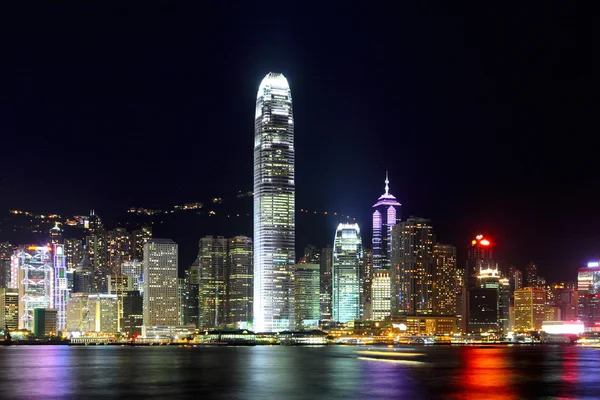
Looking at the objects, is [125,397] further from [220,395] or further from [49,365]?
[49,365]

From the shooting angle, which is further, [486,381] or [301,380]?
[486,381]

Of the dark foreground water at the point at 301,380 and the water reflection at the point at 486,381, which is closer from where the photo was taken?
the water reflection at the point at 486,381

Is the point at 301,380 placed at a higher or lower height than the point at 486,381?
higher

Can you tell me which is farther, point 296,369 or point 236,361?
point 236,361

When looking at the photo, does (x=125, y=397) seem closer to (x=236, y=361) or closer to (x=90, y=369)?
(x=90, y=369)

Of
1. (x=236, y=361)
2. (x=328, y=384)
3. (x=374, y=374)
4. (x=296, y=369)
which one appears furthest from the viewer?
(x=236, y=361)

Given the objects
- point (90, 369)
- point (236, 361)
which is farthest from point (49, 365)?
point (236, 361)

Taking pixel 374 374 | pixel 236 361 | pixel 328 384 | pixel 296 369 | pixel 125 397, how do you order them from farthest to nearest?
pixel 236 361 → pixel 296 369 → pixel 374 374 → pixel 328 384 → pixel 125 397

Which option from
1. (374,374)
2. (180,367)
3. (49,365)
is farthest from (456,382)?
(49,365)

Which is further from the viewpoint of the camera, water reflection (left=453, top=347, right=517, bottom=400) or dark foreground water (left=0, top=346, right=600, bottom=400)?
dark foreground water (left=0, top=346, right=600, bottom=400)
